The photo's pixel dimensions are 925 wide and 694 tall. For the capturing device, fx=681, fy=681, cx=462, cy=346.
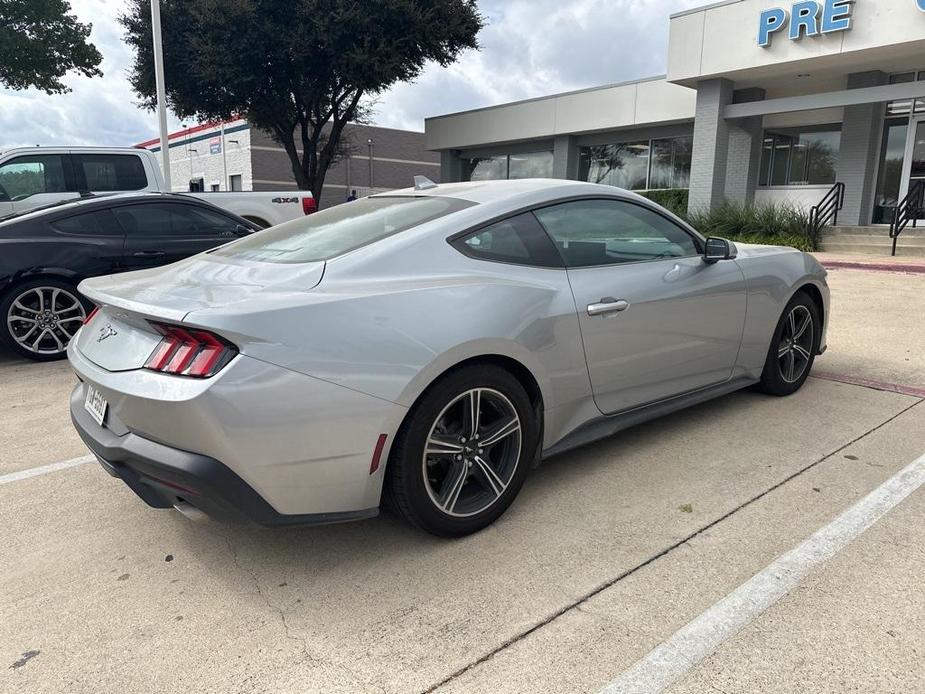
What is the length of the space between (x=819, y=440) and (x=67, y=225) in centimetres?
630

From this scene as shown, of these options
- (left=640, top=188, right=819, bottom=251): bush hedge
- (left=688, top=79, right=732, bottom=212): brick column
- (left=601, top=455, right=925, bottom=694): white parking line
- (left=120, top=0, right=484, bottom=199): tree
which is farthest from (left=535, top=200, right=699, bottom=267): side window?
(left=120, top=0, right=484, bottom=199): tree

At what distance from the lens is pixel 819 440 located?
150 inches

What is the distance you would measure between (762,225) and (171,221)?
Result: 13.3 metres

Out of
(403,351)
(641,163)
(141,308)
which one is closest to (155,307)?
(141,308)

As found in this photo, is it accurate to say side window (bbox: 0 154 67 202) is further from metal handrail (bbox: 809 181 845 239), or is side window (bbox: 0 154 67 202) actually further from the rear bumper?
metal handrail (bbox: 809 181 845 239)

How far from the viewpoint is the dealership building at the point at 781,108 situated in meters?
14.3

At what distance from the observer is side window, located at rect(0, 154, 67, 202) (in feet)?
28.8

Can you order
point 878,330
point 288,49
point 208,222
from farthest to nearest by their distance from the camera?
point 288,49 → point 208,222 → point 878,330

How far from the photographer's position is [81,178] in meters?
9.13

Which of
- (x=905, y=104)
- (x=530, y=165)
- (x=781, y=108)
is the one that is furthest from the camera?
(x=530, y=165)

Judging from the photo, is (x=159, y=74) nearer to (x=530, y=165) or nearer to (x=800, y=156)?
(x=530, y=165)

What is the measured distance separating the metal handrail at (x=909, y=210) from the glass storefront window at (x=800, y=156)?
208 cm

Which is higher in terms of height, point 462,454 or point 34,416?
point 462,454

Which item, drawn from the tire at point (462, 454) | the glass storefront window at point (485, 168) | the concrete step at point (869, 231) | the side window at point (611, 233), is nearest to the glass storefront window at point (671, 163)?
the concrete step at point (869, 231)
